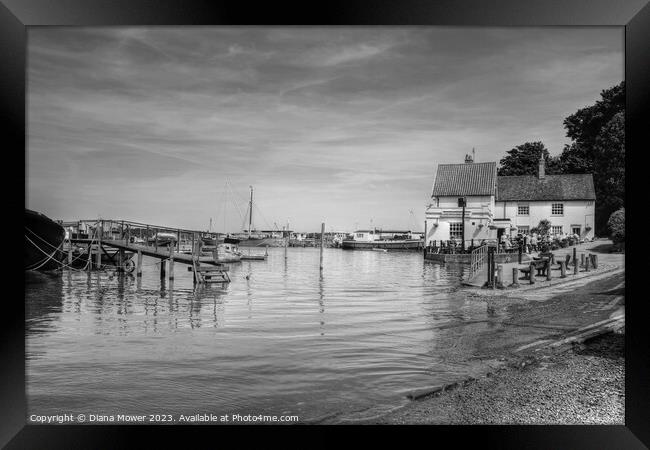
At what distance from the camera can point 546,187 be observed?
23.5m

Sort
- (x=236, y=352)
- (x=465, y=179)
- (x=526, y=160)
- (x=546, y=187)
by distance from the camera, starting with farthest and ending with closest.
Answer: (x=465, y=179) < (x=526, y=160) < (x=546, y=187) < (x=236, y=352)

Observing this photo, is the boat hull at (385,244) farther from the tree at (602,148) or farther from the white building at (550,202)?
the tree at (602,148)

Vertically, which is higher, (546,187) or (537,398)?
(546,187)

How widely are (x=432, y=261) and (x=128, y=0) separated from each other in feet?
99.4

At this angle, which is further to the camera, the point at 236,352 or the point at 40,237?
the point at 40,237

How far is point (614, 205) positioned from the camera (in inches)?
655

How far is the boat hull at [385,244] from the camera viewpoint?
63.0m

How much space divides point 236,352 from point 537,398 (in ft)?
14.7

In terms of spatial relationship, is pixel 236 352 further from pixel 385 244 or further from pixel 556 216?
pixel 385 244

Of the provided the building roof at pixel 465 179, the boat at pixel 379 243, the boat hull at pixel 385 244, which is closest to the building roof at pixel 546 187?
the building roof at pixel 465 179

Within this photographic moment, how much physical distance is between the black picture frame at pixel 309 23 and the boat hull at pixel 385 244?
178 ft

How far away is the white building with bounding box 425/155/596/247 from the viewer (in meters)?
23.2

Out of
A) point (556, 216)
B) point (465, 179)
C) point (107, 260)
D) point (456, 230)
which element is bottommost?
point (107, 260)

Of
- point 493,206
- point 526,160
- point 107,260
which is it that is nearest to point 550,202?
point 526,160
